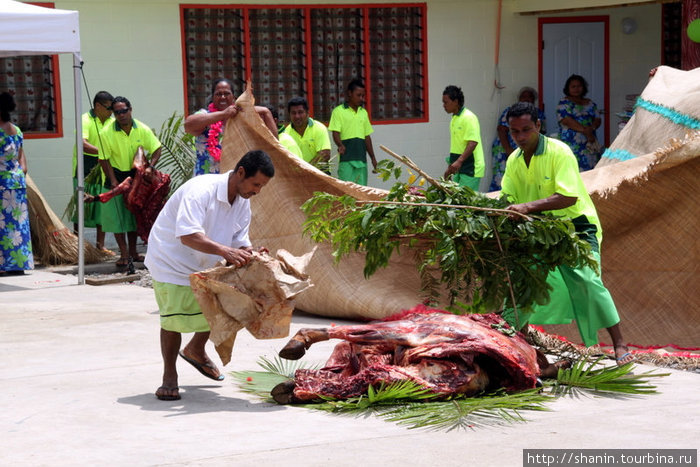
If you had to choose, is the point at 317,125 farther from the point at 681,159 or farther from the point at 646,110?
the point at 681,159

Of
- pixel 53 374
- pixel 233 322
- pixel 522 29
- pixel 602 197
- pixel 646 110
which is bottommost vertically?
pixel 53 374

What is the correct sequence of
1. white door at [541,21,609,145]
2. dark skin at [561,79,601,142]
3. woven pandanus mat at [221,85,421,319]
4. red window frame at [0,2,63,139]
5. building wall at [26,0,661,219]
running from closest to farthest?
woven pandanus mat at [221,85,421,319] → red window frame at [0,2,63,139] → building wall at [26,0,661,219] → dark skin at [561,79,601,142] → white door at [541,21,609,145]

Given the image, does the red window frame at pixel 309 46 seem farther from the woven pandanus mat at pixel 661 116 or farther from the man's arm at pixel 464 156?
the woven pandanus mat at pixel 661 116

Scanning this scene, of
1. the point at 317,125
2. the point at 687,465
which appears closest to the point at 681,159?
the point at 687,465

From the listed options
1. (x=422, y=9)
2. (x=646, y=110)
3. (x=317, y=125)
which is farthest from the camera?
(x=422, y=9)

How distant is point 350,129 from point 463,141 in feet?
5.18

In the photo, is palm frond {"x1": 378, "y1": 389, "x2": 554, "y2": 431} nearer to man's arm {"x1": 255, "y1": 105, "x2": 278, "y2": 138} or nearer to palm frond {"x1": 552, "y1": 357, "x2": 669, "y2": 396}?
palm frond {"x1": 552, "y1": 357, "x2": 669, "y2": 396}

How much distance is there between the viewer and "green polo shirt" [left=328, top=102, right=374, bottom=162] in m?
13.1

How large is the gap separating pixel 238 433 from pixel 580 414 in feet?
5.42

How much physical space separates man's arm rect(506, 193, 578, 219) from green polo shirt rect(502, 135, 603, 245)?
0.03 m

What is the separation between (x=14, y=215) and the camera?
36.7ft

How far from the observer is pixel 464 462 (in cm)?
463

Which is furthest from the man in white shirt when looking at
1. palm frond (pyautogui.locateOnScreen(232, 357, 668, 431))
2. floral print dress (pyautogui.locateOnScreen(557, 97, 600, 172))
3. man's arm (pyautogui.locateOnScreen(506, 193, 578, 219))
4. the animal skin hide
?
floral print dress (pyautogui.locateOnScreen(557, 97, 600, 172))

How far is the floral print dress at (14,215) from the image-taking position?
36.4ft
